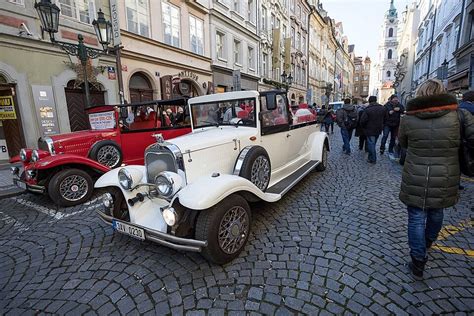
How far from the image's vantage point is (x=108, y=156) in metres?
5.99

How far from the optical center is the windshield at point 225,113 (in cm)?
415

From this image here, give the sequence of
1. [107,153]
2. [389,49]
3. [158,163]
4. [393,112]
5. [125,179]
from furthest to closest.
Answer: [389,49], [393,112], [107,153], [158,163], [125,179]

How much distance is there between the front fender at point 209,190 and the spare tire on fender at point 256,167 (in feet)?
1.73

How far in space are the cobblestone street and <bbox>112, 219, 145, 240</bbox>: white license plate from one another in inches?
16.0

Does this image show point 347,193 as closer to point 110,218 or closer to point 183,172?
point 183,172

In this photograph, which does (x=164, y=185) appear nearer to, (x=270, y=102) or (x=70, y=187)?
(x=270, y=102)

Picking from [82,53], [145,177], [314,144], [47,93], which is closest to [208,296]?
[145,177]

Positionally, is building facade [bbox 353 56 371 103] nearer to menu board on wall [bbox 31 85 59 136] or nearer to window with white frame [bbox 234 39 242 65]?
window with white frame [bbox 234 39 242 65]

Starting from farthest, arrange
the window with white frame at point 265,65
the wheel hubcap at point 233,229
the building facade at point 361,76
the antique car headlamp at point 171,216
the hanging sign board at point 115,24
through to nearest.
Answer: the building facade at point 361,76, the window with white frame at point 265,65, the hanging sign board at point 115,24, the wheel hubcap at point 233,229, the antique car headlamp at point 171,216

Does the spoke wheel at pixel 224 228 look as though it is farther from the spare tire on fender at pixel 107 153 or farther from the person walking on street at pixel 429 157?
the spare tire on fender at pixel 107 153

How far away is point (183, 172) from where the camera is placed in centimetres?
313

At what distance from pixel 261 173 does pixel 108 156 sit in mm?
4165

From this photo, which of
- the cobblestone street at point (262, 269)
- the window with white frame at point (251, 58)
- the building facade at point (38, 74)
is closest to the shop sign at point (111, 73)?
the building facade at point (38, 74)

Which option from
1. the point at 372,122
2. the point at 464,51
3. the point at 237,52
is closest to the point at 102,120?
the point at 372,122
